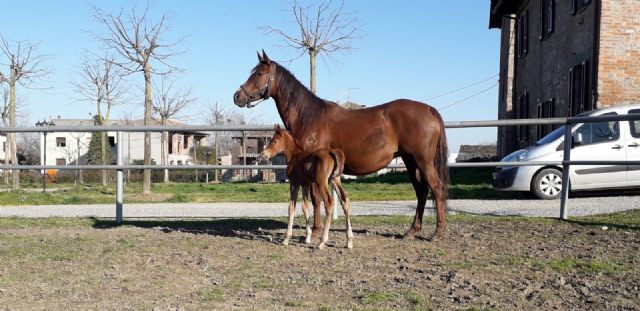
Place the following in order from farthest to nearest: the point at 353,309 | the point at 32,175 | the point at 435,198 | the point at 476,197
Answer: the point at 32,175
the point at 476,197
the point at 435,198
the point at 353,309

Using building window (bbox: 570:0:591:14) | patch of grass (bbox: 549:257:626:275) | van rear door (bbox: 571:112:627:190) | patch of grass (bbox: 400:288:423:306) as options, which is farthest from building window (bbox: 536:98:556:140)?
patch of grass (bbox: 400:288:423:306)

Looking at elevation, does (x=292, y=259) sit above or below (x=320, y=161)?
below

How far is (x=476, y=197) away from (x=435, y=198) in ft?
25.3

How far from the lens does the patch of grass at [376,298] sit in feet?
13.2

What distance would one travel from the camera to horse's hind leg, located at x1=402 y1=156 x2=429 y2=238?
6836 mm

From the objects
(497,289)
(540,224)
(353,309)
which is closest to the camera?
(353,309)

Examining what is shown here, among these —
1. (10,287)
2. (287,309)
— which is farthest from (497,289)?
(10,287)

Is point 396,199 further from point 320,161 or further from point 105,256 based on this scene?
point 105,256

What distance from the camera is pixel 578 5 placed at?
1783cm

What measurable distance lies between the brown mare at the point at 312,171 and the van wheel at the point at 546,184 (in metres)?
7.67

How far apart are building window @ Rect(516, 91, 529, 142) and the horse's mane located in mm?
19422

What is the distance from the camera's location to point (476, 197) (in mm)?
14062

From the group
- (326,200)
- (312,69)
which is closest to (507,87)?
(312,69)

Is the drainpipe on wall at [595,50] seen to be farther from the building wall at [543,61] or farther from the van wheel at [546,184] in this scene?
the van wheel at [546,184]
